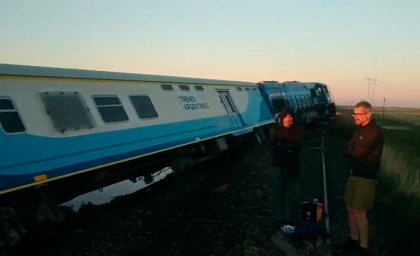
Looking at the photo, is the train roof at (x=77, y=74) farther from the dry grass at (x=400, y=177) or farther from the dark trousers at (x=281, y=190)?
the dry grass at (x=400, y=177)

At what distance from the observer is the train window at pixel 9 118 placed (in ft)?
23.7

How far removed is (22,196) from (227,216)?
369 centimetres

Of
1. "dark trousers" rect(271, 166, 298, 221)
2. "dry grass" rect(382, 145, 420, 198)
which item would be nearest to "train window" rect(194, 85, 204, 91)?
"dry grass" rect(382, 145, 420, 198)

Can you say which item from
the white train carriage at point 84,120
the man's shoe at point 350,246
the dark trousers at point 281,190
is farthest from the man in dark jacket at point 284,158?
the white train carriage at point 84,120

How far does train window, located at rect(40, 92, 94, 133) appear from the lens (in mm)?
8312

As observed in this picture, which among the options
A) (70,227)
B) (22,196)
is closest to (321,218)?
(70,227)

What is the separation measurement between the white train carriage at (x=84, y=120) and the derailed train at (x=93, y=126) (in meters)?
0.02

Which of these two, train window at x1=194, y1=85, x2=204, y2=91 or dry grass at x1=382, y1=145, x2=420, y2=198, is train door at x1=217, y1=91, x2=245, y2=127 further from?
dry grass at x1=382, y1=145, x2=420, y2=198

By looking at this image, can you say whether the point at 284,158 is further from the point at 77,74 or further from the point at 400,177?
the point at 400,177

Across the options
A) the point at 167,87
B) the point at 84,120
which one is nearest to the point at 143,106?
the point at 167,87

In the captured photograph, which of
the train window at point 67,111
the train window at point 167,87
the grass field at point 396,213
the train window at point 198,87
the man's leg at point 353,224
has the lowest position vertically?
the grass field at point 396,213

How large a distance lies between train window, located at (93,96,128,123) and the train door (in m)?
6.59

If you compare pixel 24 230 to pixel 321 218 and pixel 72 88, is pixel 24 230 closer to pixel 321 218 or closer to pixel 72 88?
pixel 72 88

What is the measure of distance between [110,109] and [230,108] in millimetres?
7664
